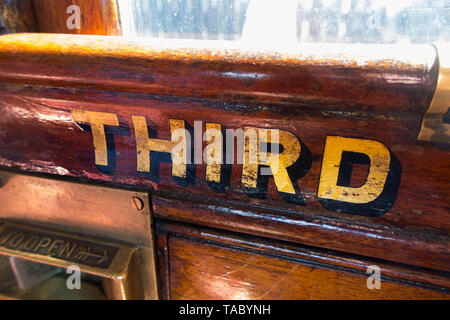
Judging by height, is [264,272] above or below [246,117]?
below

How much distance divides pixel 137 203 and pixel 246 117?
362mm

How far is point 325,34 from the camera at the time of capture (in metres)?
0.79

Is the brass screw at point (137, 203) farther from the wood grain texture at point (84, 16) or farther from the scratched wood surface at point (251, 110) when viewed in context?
the wood grain texture at point (84, 16)

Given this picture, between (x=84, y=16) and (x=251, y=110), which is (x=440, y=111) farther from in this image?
(x=84, y=16)

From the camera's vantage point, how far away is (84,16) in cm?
83

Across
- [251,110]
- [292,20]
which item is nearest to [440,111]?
[251,110]

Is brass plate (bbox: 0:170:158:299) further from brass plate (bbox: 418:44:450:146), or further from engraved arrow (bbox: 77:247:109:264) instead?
brass plate (bbox: 418:44:450:146)

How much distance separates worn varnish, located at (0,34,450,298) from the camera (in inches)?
20.0

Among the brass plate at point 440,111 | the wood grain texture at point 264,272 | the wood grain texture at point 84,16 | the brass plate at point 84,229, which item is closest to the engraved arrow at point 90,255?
the brass plate at point 84,229

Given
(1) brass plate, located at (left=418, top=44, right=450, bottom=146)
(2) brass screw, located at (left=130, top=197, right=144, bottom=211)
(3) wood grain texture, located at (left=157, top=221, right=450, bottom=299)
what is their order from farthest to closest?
(2) brass screw, located at (left=130, top=197, right=144, bottom=211) → (3) wood grain texture, located at (left=157, top=221, right=450, bottom=299) → (1) brass plate, located at (left=418, top=44, right=450, bottom=146)

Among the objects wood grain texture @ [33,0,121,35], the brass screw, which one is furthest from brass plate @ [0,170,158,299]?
wood grain texture @ [33,0,121,35]

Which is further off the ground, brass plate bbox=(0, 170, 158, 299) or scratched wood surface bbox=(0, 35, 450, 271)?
scratched wood surface bbox=(0, 35, 450, 271)
